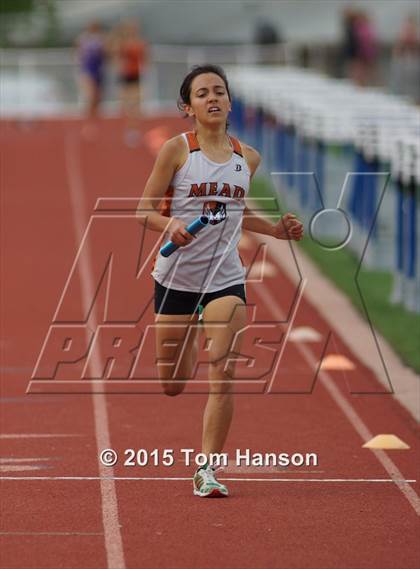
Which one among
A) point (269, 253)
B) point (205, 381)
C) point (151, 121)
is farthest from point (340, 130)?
point (151, 121)

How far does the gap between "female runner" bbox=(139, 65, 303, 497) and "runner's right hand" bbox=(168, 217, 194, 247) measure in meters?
0.21

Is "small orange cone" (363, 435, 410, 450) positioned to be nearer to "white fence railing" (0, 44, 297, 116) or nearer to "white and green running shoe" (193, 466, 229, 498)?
"white and green running shoe" (193, 466, 229, 498)


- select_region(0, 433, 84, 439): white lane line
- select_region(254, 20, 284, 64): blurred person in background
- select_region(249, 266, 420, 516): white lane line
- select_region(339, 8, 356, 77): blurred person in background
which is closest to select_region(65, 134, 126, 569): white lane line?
select_region(0, 433, 84, 439): white lane line

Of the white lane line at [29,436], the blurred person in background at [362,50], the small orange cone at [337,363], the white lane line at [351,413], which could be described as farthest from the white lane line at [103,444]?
the blurred person in background at [362,50]

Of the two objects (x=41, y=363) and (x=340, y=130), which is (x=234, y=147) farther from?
(x=340, y=130)

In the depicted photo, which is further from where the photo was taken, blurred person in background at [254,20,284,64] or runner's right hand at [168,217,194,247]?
blurred person in background at [254,20,284,64]

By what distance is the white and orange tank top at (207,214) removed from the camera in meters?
8.35

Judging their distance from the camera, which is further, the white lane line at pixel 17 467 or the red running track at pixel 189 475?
the white lane line at pixel 17 467

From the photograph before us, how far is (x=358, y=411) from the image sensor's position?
35.4 feet

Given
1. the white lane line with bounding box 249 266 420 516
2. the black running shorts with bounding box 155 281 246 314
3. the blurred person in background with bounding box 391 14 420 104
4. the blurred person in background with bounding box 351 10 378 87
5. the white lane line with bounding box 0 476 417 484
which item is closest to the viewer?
the black running shorts with bounding box 155 281 246 314

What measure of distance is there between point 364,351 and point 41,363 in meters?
2.41

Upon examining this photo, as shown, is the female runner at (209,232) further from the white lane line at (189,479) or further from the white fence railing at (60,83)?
the white fence railing at (60,83)

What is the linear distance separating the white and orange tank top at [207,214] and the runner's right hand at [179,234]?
0.34m

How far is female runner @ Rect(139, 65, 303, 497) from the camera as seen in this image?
834 centimetres
